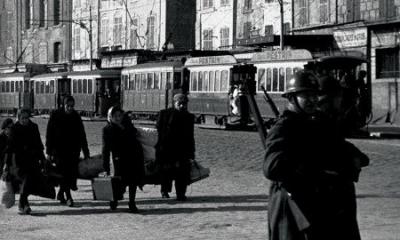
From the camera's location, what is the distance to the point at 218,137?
2652cm

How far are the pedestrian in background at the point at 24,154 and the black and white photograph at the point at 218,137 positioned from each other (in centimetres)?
2

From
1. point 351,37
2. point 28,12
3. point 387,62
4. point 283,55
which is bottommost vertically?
point 387,62

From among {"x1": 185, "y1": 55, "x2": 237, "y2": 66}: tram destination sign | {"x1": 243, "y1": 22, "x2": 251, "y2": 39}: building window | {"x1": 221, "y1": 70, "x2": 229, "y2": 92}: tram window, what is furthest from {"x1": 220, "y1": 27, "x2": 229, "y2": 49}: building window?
{"x1": 221, "y1": 70, "x2": 229, "y2": 92}: tram window

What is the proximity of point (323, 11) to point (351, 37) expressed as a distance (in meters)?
2.70

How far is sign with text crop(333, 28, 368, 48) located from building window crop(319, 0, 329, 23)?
1508mm

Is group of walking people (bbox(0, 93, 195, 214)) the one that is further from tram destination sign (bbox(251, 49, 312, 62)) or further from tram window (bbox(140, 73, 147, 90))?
tram window (bbox(140, 73, 147, 90))

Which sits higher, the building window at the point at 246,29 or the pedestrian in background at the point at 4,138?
the building window at the point at 246,29

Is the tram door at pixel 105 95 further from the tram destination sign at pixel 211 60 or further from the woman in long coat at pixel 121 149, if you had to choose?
the woman in long coat at pixel 121 149

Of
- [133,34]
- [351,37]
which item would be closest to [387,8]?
[351,37]

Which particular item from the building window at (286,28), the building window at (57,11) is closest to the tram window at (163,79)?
the building window at (286,28)

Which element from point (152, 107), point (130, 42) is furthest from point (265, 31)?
point (130, 42)

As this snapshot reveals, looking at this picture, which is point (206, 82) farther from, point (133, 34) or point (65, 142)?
point (65, 142)

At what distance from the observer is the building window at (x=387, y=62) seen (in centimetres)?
3209

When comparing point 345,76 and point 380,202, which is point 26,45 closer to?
point 345,76
